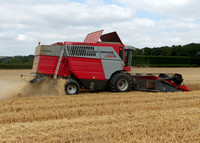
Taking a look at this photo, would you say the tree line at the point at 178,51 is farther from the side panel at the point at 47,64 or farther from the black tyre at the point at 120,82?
the side panel at the point at 47,64

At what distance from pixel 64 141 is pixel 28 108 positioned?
2897 mm

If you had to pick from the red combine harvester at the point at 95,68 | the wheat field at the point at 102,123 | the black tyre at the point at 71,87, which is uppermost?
the red combine harvester at the point at 95,68

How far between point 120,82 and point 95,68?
1.36 meters

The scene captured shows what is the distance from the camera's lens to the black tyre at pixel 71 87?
9344 mm

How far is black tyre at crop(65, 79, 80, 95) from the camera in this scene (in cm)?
934

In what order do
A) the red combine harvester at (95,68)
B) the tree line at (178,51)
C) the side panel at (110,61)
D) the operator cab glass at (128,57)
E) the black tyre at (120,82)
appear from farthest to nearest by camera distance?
the tree line at (178,51)
the operator cab glass at (128,57)
the black tyre at (120,82)
the side panel at (110,61)
the red combine harvester at (95,68)

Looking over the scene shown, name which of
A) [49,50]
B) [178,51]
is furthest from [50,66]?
[178,51]

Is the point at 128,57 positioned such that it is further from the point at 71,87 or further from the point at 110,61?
the point at 71,87

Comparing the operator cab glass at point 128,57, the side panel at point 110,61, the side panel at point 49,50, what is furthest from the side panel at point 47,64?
the operator cab glass at point 128,57

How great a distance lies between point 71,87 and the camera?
952cm

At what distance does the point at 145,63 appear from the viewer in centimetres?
1128

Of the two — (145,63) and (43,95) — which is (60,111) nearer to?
(43,95)

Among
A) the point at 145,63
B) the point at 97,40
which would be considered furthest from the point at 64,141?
the point at 145,63

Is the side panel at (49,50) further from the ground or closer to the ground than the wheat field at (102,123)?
further from the ground
